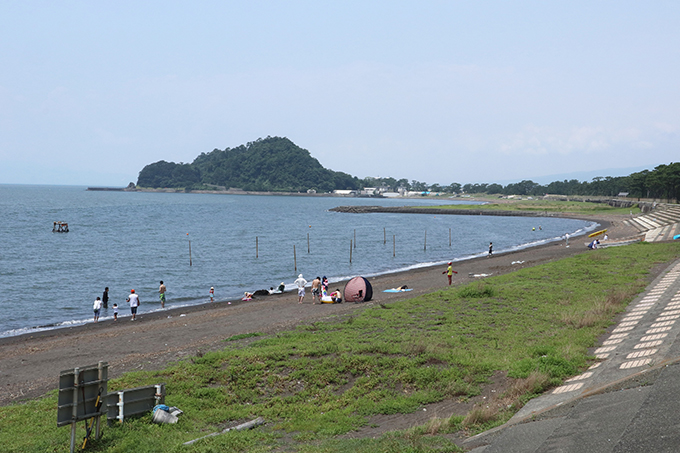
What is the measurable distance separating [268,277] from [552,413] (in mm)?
41764

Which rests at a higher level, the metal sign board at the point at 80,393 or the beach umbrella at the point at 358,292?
the metal sign board at the point at 80,393

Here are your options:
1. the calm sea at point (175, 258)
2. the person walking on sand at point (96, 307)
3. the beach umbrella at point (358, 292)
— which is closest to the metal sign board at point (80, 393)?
the beach umbrella at point (358, 292)

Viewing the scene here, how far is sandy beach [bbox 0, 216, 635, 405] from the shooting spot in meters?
17.4

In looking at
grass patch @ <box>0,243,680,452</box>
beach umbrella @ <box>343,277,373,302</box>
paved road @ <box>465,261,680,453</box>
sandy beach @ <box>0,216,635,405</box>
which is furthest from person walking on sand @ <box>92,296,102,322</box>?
paved road @ <box>465,261,680,453</box>

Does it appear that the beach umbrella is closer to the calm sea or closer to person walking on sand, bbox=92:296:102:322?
the calm sea

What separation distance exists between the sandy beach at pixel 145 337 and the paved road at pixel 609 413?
11.0 m

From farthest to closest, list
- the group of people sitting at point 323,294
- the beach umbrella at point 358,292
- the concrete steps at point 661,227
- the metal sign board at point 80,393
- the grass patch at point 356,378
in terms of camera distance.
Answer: the concrete steps at point 661,227 → the group of people sitting at point 323,294 → the beach umbrella at point 358,292 → the grass patch at point 356,378 → the metal sign board at point 80,393

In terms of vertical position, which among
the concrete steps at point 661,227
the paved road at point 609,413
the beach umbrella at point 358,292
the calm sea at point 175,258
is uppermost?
the paved road at point 609,413

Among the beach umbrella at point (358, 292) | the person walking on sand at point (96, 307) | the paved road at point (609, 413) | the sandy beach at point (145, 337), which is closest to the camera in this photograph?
the paved road at point (609, 413)

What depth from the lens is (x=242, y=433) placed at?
399 inches

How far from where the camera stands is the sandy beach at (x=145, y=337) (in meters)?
17.4

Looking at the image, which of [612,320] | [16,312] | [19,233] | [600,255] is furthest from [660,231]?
[19,233]

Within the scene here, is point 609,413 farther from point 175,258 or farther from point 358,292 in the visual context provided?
point 175,258

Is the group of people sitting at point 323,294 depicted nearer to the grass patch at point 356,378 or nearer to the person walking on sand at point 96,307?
the grass patch at point 356,378
